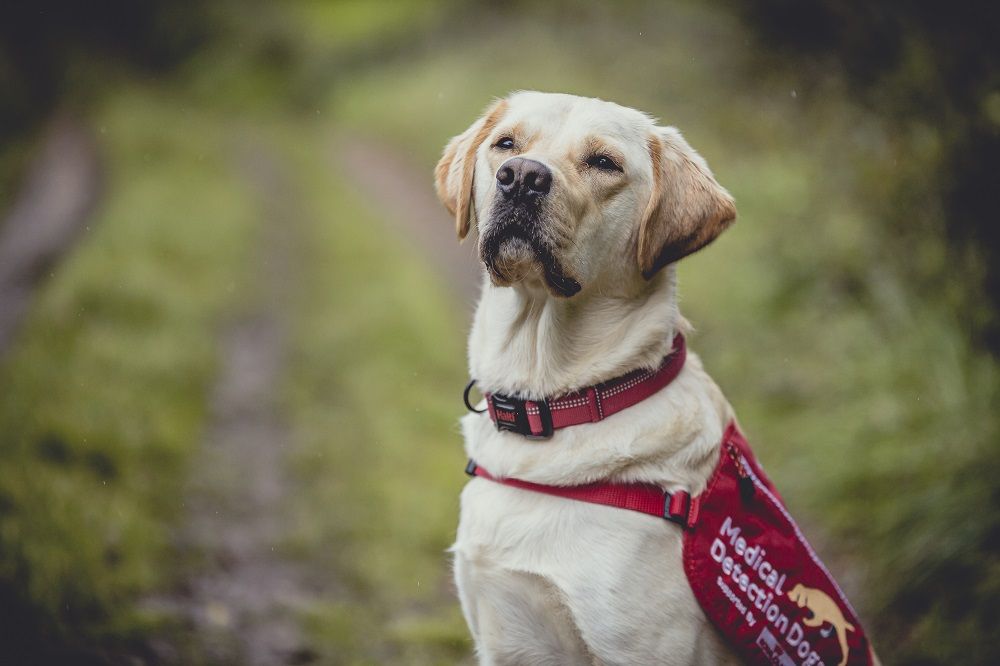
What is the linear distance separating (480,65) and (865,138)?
1130cm

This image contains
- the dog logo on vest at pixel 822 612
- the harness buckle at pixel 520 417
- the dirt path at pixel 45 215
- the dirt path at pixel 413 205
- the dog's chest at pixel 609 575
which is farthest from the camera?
the dirt path at pixel 413 205

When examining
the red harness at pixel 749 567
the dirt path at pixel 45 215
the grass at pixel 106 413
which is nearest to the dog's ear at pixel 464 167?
the red harness at pixel 749 567

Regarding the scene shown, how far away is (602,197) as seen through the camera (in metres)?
2.46

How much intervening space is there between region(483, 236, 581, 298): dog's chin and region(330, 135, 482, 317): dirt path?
400 centimetres

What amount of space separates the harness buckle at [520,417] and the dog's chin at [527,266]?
35 centimetres

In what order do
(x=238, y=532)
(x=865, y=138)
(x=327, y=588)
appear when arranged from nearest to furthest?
(x=327, y=588), (x=238, y=532), (x=865, y=138)

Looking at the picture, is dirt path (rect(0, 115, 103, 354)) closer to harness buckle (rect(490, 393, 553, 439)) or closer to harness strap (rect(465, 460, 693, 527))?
harness buckle (rect(490, 393, 553, 439))

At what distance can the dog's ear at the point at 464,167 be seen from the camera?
2717 mm

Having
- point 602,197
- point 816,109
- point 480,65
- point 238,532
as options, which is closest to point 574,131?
point 602,197

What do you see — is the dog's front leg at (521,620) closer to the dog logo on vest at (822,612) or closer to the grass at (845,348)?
the dog logo on vest at (822,612)

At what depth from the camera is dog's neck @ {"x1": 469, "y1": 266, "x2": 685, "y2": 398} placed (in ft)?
7.71

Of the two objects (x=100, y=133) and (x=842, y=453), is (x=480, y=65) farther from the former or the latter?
(x=842, y=453)

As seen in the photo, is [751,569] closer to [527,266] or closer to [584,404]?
[584,404]

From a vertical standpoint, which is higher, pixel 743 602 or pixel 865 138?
pixel 865 138
